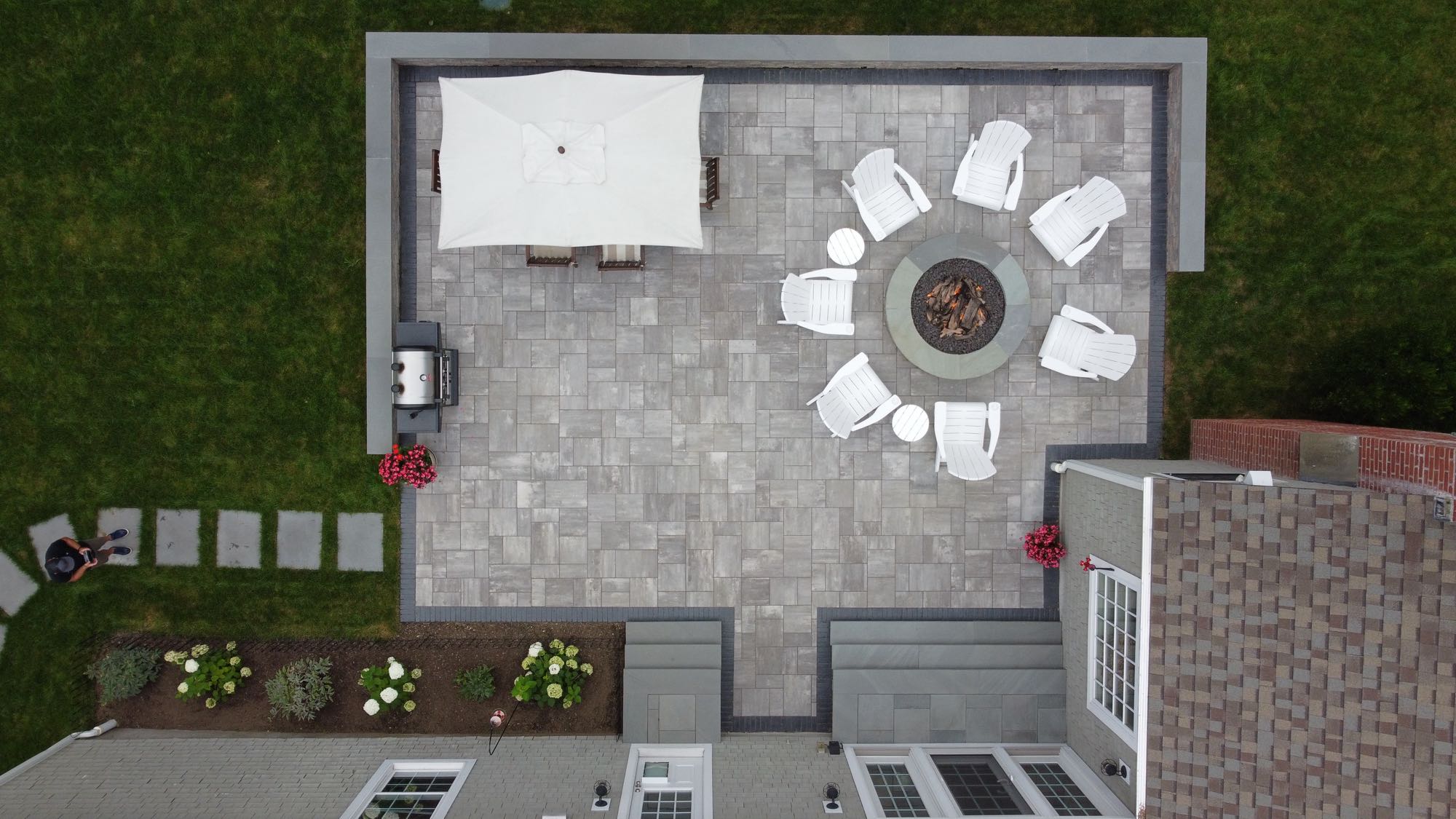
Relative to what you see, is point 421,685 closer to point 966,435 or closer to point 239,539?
point 239,539

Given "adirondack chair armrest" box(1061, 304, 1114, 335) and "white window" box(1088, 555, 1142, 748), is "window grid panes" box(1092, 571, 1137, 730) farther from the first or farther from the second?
"adirondack chair armrest" box(1061, 304, 1114, 335)


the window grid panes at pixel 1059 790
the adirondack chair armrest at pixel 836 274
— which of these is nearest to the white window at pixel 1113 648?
the window grid panes at pixel 1059 790

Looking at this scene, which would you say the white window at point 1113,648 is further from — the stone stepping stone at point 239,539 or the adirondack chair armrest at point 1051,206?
the stone stepping stone at point 239,539

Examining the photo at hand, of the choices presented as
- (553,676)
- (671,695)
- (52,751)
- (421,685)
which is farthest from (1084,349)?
(52,751)

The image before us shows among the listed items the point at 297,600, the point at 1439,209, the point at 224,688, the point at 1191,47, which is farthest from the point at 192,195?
the point at 1439,209

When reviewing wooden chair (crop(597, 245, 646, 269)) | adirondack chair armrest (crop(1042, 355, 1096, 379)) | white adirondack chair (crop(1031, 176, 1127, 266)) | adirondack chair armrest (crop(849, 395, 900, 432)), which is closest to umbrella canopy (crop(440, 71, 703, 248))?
wooden chair (crop(597, 245, 646, 269))
